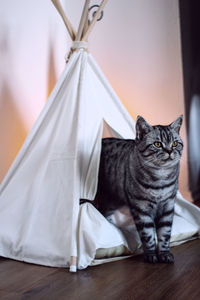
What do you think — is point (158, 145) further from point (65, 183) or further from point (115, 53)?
point (115, 53)

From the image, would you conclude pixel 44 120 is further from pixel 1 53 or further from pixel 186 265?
pixel 186 265

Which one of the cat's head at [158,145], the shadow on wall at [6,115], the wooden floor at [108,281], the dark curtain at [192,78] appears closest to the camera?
the wooden floor at [108,281]

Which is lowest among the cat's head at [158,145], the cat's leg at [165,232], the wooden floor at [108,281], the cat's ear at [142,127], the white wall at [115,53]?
the wooden floor at [108,281]

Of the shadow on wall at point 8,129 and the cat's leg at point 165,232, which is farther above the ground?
the shadow on wall at point 8,129

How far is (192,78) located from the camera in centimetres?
325

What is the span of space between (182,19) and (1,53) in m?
1.74

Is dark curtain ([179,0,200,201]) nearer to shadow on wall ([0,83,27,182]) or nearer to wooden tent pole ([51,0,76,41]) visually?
wooden tent pole ([51,0,76,41])

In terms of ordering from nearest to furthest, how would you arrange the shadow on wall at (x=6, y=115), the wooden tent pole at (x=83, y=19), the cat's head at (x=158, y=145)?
the cat's head at (x=158, y=145) → the wooden tent pole at (x=83, y=19) → the shadow on wall at (x=6, y=115)

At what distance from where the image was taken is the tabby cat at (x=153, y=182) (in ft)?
5.09

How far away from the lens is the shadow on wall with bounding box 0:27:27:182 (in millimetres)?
2084

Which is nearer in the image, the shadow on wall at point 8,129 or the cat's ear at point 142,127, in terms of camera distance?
the cat's ear at point 142,127

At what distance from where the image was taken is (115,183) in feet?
5.96

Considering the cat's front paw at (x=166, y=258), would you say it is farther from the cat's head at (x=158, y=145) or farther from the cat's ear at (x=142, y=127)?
the cat's ear at (x=142, y=127)

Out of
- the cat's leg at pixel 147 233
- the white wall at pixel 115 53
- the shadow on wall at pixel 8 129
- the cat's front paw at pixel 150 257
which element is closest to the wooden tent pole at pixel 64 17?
the white wall at pixel 115 53
